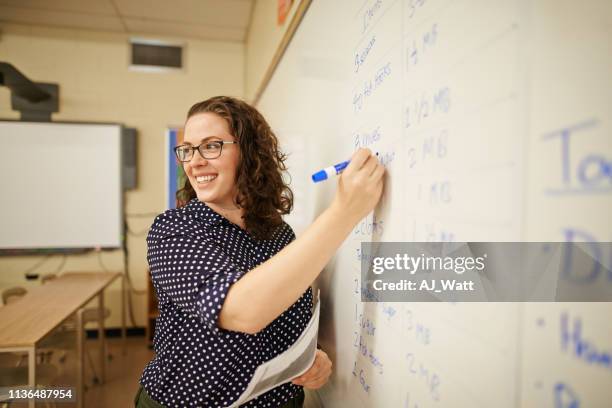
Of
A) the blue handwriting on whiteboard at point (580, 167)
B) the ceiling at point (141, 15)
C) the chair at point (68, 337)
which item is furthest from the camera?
the ceiling at point (141, 15)

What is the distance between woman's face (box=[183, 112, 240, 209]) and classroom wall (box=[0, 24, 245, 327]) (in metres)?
3.07

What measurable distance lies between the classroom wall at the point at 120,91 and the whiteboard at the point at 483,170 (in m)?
3.34

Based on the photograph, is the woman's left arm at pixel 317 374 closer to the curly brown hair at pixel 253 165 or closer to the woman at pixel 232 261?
the woman at pixel 232 261

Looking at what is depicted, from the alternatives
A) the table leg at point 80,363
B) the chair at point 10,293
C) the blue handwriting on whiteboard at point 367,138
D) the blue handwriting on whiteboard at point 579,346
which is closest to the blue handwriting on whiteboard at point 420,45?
the blue handwriting on whiteboard at point 367,138

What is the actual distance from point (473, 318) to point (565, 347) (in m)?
0.11

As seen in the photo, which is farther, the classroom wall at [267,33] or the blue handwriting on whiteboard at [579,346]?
the classroom wall at [267,33]

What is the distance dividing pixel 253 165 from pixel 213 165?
113 mm

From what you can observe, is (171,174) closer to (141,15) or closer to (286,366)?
(141,15)

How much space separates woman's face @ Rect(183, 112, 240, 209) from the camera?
34.5 inches

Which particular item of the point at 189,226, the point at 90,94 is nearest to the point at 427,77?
the point at 189,226

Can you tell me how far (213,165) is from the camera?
2.88 feet

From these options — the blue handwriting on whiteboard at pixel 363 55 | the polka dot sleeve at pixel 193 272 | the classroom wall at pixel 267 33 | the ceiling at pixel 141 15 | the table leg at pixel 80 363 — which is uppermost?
the ceiling at pixel 141 15

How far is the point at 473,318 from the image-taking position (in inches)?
16.2

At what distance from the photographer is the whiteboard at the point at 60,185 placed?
3.40m
